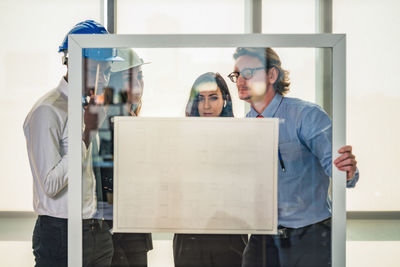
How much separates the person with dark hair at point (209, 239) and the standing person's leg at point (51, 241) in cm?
54

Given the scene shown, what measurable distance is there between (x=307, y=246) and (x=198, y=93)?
0.46 meters

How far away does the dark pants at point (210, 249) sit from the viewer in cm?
81

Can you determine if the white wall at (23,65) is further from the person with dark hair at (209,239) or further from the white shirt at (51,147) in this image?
the person with dark hair at (209,239)

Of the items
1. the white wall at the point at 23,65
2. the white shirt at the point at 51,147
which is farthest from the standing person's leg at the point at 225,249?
the white wall at the point at 23,65

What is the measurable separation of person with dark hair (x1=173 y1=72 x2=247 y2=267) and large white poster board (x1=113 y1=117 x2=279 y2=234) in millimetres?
21

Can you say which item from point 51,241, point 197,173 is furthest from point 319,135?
point 51,241

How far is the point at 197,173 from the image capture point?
2.60 ft

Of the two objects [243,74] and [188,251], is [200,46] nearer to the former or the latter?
[243,74]

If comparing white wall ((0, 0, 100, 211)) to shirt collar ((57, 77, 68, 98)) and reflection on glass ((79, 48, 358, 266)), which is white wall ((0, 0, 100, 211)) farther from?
reflection on glass ((79, 48, 358, 266))

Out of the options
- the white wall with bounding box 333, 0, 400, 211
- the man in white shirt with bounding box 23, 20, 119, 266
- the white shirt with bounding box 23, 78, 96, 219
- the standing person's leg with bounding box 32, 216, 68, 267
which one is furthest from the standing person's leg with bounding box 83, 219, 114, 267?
the white wall with bounding box 333, 0, 400, 211

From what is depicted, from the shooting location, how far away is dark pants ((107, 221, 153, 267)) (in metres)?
0.82

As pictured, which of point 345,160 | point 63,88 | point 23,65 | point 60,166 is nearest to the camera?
point 345,160

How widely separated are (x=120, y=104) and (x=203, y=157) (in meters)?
0.24

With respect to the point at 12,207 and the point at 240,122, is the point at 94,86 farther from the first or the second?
the point at 12,207
